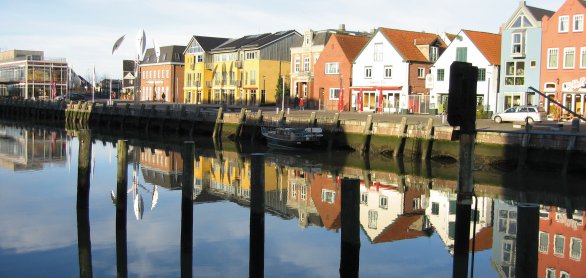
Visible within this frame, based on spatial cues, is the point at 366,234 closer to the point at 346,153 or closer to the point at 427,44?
the point at 346,153

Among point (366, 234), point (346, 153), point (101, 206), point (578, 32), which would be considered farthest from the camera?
point (578, 32)

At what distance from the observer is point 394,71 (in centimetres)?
6119

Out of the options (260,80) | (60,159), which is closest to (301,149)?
(60,159)

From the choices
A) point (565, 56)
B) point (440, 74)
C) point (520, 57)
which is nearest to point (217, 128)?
point (440, 74)

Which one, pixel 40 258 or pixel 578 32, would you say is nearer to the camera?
pixel 40 258

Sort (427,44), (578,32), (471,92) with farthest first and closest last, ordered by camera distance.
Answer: (427,44), (578,32), (471,92)

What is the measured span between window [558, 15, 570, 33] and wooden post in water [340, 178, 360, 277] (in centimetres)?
4257

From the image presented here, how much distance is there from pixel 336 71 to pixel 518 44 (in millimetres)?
20848

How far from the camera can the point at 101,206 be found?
21.7 metres

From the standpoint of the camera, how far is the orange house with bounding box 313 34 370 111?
216 feet

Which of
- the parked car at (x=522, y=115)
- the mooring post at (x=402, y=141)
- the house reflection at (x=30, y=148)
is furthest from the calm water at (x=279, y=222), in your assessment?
the parked car at (x=522, y=115)

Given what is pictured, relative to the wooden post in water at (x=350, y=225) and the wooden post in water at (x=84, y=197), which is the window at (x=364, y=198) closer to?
the wooden post in water at (x=84, y=197)

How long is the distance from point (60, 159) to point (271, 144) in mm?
12666

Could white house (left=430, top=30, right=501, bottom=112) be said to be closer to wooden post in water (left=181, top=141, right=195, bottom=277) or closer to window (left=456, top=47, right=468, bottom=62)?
window (left=456, top=47, right=468, bottom=62)
